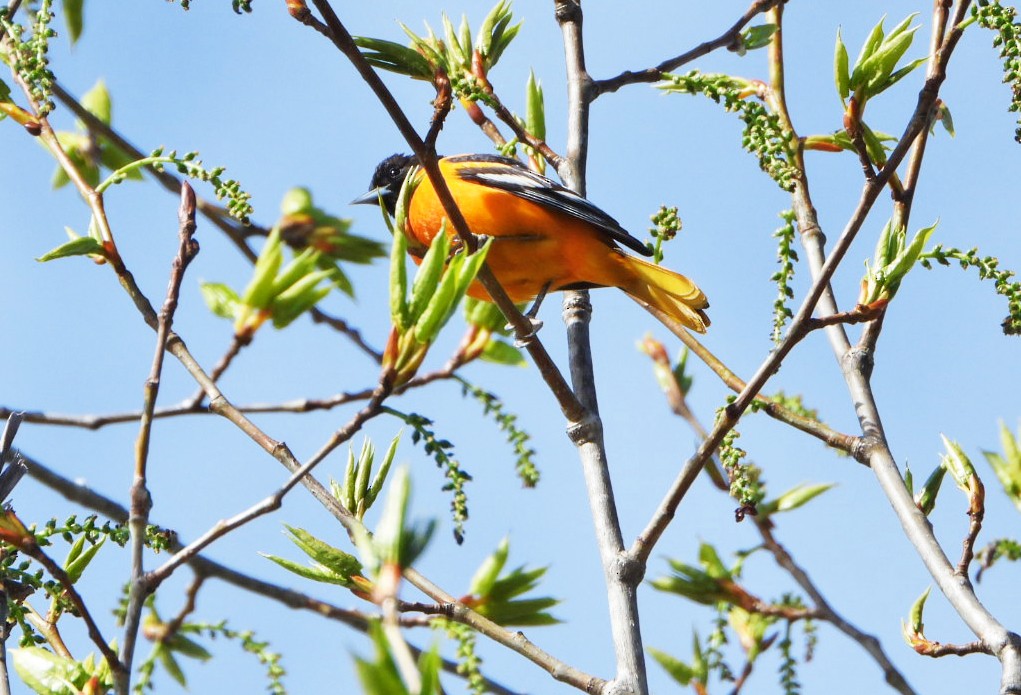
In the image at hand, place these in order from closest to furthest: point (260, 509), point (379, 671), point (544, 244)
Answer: point (379, 671) → point (260, 509) → point (544, 244)

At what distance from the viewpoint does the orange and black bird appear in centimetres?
363

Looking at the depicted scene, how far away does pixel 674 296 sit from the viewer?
3.64 metres

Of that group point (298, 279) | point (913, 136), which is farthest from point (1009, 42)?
point (298, 279)

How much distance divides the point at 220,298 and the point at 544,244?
2.17 metres

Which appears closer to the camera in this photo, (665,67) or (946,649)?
(946,649)

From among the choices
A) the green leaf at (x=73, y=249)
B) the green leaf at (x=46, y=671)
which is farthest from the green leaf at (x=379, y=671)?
the green leaf at (x=73, y=249)

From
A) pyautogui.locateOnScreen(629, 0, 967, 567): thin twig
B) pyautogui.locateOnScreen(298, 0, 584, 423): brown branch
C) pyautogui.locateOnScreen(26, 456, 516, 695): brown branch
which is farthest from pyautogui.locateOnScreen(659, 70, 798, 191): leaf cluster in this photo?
pyautogui.locateOnScreen(26, 456, 516, 695): brown branch

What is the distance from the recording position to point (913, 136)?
1.80 meters

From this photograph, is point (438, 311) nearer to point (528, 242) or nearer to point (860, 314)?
point (860, 314)

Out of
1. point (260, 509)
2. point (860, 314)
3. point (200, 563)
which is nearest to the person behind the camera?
point (260, 509)

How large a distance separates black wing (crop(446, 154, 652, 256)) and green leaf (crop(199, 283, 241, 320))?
173 cm

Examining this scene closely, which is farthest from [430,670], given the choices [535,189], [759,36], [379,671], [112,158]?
[535,189]

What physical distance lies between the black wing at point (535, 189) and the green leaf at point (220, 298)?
68.3 inches

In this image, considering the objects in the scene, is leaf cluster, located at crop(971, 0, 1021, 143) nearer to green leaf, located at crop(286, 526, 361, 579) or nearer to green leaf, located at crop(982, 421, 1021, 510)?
green leaf, located at crop(982, 421, 1021, 510)
